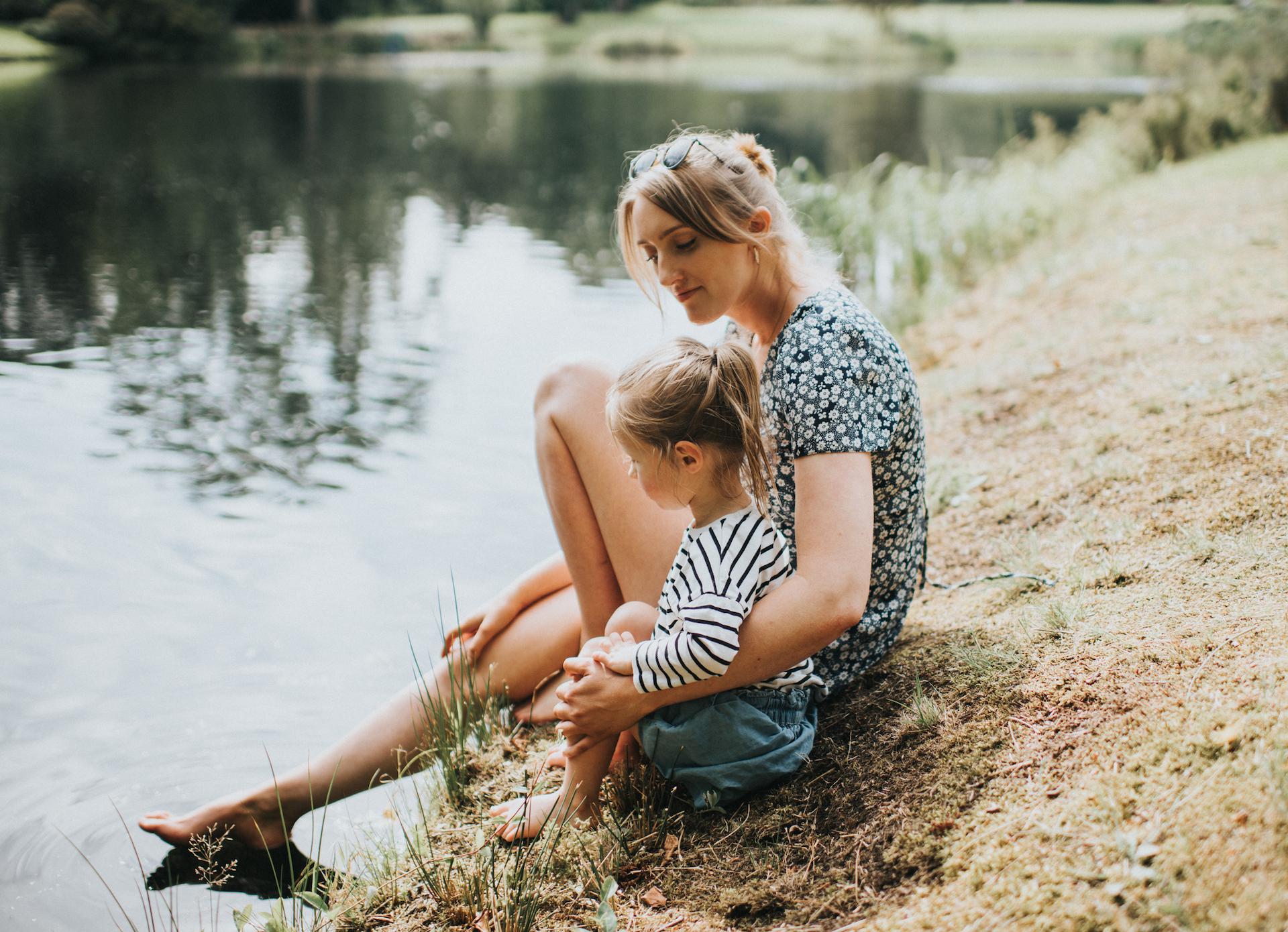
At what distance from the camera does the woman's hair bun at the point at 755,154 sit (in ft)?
7.00

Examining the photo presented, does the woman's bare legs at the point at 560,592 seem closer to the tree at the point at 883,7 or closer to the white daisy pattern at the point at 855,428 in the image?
the white daisy pattern at the point at 855,428

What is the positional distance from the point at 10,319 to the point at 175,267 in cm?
169

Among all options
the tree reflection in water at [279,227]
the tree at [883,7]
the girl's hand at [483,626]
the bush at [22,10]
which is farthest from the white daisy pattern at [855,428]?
the tree at [883,7]

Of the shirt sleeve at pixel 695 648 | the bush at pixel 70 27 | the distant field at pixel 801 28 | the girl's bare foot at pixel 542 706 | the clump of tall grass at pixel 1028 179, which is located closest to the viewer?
the shirt sleeve at pixel 695 648

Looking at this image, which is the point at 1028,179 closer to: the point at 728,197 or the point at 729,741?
the point at 728,197

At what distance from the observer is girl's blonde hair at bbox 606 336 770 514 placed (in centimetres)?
188

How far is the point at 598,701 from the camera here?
6.19 feet

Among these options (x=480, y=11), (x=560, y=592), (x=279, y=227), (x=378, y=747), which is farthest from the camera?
(x=480, y=11)

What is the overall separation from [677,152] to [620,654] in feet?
3.11

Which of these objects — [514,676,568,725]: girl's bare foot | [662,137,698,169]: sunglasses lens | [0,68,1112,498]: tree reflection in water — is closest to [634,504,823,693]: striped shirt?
[662,137,698,169]: sunglasses lens

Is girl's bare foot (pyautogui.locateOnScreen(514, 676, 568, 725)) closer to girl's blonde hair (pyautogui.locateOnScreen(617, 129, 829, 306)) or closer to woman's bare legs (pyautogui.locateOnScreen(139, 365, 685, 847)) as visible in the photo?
woman's bare legs (pyautogui.locateOnScreen(139, 365, 685, 847))

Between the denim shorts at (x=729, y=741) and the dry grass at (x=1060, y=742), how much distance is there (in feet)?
Answer: 0.21

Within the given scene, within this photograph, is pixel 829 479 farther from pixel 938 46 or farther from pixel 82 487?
pixel 938 46

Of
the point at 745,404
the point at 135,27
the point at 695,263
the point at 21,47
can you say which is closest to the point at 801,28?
the point at 135,27
